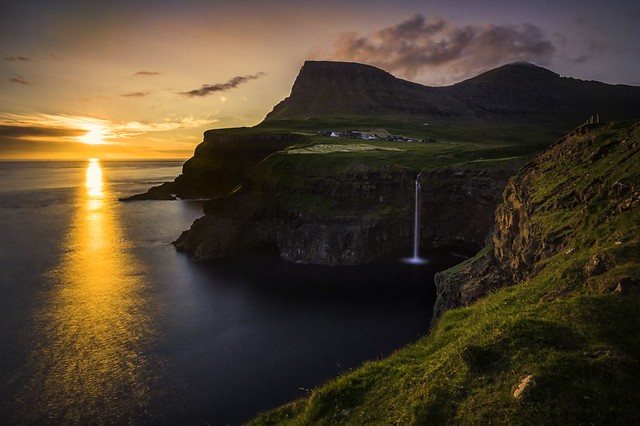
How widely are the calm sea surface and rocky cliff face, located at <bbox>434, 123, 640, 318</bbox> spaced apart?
706 inches

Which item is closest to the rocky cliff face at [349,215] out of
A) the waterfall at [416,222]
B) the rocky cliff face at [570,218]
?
the waterfall at [416,222]

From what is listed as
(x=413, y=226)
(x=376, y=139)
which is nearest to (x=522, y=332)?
(x=413, y=226)

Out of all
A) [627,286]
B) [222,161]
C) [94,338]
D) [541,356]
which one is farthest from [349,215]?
[222,161]

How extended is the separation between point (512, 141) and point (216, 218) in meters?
161

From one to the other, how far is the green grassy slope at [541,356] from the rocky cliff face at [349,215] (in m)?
61.0

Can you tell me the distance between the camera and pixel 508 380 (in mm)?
14203

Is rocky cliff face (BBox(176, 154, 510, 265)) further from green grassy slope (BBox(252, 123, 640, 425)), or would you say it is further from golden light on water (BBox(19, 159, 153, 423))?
green grassy slope (BBox(252, 123, 640, 425))

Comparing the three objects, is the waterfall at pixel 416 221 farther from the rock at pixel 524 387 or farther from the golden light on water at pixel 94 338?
the rock at pixel 524 387

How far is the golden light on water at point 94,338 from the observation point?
39594mm

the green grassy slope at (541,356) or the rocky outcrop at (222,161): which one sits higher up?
the rocky outcrop at (222,161)

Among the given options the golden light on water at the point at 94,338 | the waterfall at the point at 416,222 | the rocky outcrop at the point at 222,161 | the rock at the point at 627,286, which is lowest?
the golden light on water at the point at 94,338

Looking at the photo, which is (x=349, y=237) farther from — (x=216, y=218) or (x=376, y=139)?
(x=376, y=139)

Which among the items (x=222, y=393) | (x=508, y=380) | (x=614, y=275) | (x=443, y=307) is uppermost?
(x=614, y=275)

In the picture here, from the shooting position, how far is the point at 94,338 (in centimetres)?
5147
